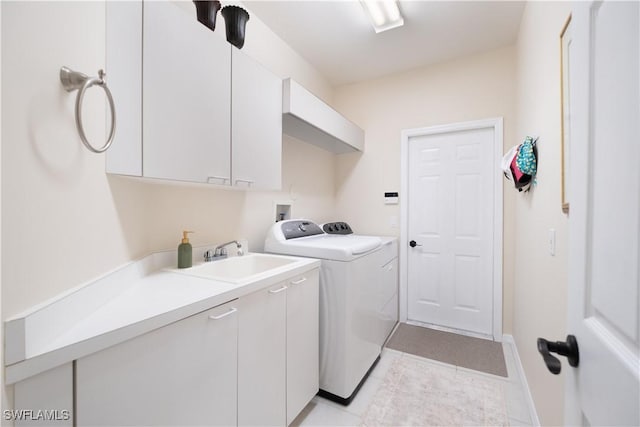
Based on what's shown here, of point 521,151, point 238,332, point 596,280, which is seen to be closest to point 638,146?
point 596,280

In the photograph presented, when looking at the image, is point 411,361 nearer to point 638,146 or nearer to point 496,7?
point 638,146

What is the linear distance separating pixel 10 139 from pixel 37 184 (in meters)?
0.12

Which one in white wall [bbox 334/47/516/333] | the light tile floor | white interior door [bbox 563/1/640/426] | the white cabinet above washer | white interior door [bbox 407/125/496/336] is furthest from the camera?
white interior door [bbox 407/125/496/336]

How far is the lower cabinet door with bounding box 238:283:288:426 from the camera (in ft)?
3.63

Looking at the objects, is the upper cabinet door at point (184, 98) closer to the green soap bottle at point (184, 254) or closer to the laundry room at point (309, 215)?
the laundry room at point (309, 215)

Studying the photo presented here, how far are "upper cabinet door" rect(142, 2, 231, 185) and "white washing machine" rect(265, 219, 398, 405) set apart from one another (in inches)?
28.5

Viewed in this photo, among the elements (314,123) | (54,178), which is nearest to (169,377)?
(54,178)

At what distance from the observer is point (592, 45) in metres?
0.55

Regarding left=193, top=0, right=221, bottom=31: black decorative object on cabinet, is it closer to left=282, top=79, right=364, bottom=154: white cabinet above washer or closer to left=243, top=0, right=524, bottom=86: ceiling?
left=282, top=79, right=364, bottom=154: white cabinet above washer

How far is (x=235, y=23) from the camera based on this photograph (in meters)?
1.47

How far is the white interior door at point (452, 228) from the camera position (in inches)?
101

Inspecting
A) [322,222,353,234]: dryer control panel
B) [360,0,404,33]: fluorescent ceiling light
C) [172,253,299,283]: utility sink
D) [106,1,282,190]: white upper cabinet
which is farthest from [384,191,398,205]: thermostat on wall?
[106,1,282,190]: white upper cabinet

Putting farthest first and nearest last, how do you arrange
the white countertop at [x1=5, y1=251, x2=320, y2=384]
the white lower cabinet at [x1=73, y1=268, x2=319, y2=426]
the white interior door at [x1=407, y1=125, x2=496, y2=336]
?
the white interior door at [x1=407, y1=125, x2=496, y2=336]
the white lower cabinet at [x1=73, y1=268, x2=319, y2=426]
the white countertop at [x1=5, y1=251, x2=320, y2=384]

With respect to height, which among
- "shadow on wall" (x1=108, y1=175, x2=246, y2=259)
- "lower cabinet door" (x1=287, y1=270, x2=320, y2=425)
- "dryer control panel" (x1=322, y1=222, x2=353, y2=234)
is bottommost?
"lower cabinet door" (x1=287, y1=270, x2=320, y2=425)
